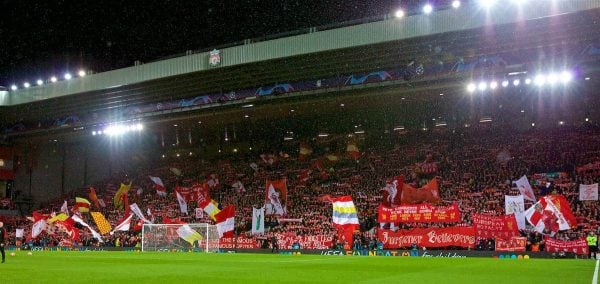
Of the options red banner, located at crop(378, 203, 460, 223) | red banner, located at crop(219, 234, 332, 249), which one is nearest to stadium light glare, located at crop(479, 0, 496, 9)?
red banner, located at crop(378, 203, 460, 223)

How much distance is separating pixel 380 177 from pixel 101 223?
2266 centimetres

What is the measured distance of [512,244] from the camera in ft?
104

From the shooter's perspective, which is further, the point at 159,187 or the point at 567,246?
the point at 159,187

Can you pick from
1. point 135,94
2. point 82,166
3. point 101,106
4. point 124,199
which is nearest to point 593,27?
point 135,94

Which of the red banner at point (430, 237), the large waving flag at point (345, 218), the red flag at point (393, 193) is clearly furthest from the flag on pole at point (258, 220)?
the red banner at point (430, 237)

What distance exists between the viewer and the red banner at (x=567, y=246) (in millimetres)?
29625

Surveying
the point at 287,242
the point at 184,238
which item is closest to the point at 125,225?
the point at 184,238

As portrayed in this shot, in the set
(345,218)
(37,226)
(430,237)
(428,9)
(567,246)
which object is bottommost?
(567,246)

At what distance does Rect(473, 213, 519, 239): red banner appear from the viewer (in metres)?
32.1

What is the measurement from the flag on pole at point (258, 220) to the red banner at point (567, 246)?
18.7 m

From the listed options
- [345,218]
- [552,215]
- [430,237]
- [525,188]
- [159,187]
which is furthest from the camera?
[159,187]

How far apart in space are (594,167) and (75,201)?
143 ft

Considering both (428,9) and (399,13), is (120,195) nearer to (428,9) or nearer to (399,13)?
(399,13)

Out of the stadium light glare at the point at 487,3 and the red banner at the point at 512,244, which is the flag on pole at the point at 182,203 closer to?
the red banner at the point at 512,244
